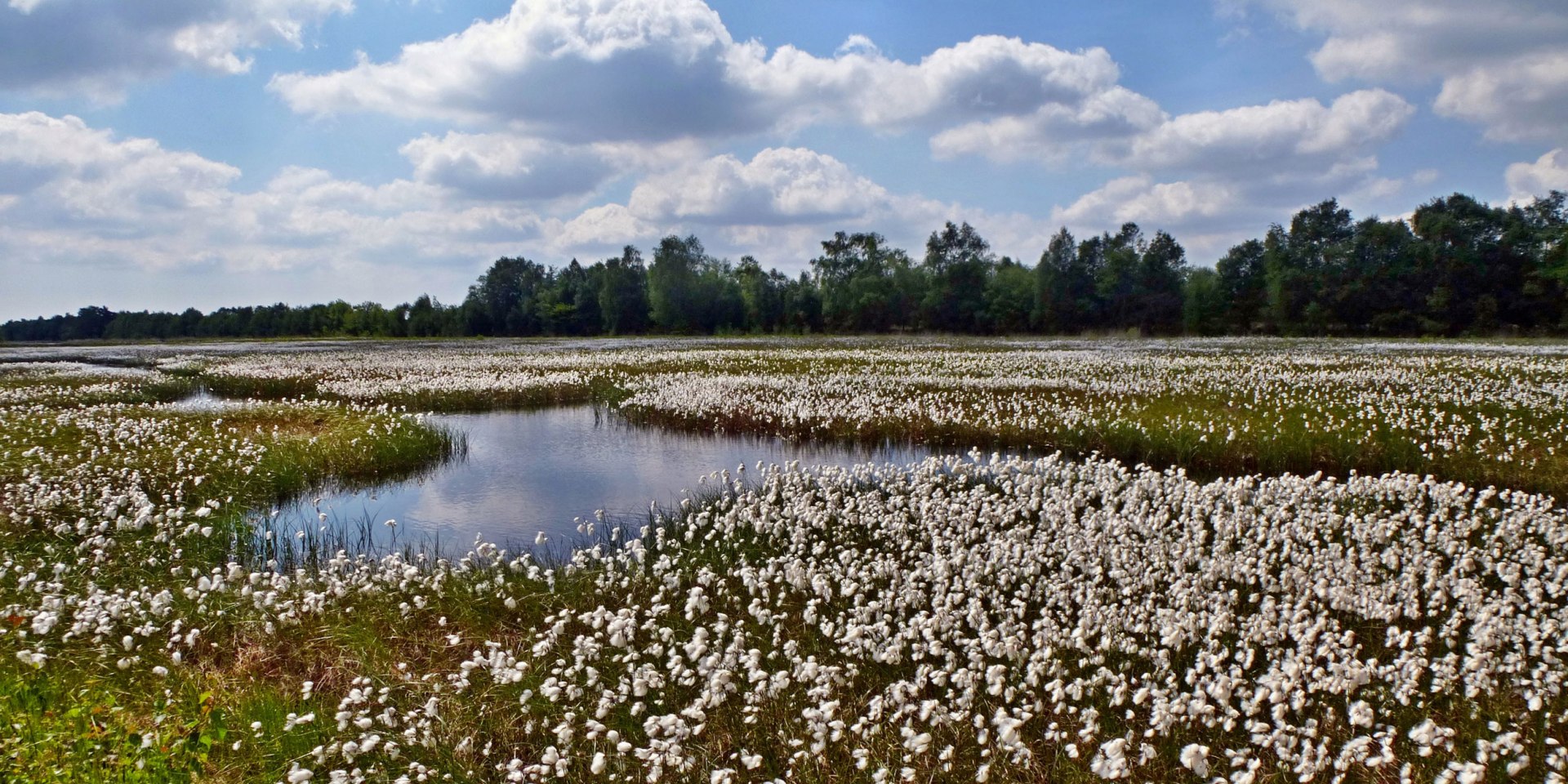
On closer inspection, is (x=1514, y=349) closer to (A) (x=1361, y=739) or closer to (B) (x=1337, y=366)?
(B) (x=1337, y=366)

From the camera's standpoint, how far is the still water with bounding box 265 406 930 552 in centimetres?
1211

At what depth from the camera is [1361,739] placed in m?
4.59

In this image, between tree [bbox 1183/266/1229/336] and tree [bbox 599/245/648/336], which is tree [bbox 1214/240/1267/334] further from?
tree [bbox 599/245/648/336]

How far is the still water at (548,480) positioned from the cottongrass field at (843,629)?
95 cm

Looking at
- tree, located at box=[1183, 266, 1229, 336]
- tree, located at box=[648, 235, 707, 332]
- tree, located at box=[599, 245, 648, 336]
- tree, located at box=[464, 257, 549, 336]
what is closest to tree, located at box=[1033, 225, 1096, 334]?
tree, located at box=[1183, 266, 1229, 336]

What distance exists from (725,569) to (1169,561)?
4.28 meters

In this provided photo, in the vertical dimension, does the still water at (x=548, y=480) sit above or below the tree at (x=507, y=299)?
below

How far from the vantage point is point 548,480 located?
1527 cm

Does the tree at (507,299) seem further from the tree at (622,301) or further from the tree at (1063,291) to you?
the tree at (1063,291)

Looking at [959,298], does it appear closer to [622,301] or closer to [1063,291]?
[1063,291]

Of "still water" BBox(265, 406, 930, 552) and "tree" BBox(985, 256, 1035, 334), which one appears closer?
"still water" BBox(265, 406, 930, 552)

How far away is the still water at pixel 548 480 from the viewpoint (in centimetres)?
1211

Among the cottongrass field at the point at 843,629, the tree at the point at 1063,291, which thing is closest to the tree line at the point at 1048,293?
the tree at the point at 1063,291

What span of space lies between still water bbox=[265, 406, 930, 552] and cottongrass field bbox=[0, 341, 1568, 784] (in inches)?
37.3
